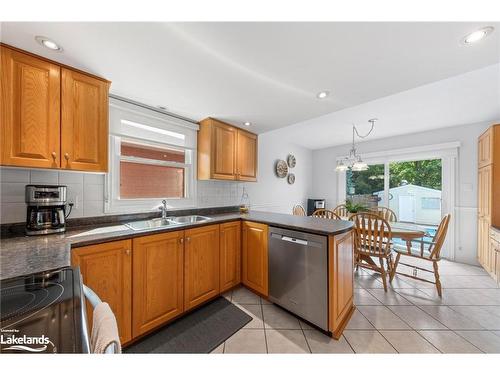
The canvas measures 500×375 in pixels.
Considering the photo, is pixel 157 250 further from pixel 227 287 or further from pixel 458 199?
pixel 458 199

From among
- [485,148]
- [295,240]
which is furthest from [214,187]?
[485,148]

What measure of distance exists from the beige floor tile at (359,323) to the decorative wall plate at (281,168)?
9.01ft

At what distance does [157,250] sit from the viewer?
160cm

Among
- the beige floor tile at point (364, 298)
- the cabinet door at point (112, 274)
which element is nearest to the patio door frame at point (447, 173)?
the beige floor tile at point (364, 298)

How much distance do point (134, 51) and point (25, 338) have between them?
4.90ft

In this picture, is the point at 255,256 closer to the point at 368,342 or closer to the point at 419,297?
the point at 368,342

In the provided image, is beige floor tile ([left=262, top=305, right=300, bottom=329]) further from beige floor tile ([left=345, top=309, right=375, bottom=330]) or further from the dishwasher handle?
the dishwasher handle

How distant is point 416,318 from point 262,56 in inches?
105

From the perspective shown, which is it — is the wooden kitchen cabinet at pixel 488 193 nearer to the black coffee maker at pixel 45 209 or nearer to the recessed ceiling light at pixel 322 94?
the recessed ceiling light at pixel 322 94

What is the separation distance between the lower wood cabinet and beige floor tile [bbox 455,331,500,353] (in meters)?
0.87

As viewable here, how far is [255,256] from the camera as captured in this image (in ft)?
7.00

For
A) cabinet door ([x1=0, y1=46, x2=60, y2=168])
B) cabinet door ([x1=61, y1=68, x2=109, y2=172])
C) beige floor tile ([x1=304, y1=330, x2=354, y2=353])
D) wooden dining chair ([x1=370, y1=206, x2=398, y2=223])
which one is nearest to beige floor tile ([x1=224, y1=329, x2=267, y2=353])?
beige floor tile ([x1=304, y1=330, x2=354, y2=353])

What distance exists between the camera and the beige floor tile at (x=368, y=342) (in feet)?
4.77

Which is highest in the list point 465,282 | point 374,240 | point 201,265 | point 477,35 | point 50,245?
point 477,35
